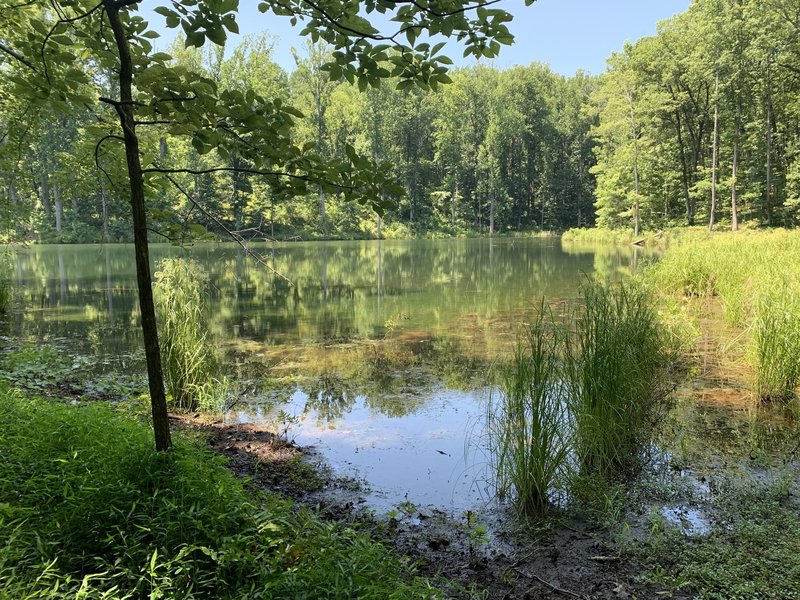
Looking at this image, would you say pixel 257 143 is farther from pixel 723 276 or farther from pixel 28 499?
pixel 723 276

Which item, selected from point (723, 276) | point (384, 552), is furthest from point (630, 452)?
point (723, 276)

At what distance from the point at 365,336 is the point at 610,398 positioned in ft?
21.1

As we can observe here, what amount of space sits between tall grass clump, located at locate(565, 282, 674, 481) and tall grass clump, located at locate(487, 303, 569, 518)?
0.21m

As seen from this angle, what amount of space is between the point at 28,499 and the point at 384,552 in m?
1.69

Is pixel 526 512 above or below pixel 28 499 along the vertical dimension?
below

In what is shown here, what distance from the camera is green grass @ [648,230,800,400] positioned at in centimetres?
A: 580

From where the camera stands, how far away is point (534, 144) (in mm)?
67625

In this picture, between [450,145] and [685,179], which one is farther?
[450,145]

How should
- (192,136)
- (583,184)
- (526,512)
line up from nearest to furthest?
(192,136), (526,512), (583,184)

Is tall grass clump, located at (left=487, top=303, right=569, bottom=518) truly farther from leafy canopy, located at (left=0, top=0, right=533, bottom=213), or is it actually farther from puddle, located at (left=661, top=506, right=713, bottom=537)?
leafy canopy, located at (left=0, top=0, right=533, bottom=213)

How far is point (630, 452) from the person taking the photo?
178 inches

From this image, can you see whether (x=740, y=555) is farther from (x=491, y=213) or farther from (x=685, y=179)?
(x=491, y=213)

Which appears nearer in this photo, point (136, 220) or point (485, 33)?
point (485, 33)

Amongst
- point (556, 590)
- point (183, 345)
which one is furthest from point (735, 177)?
point (556, 590)
